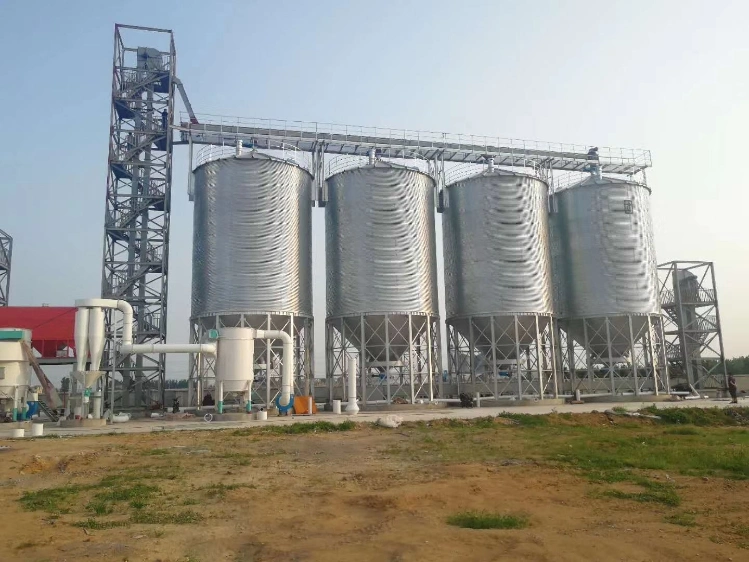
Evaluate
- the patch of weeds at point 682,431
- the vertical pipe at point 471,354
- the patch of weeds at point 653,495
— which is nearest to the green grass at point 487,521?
the patch of weeds at point 653,495

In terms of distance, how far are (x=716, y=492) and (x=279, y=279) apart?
29.4 meters

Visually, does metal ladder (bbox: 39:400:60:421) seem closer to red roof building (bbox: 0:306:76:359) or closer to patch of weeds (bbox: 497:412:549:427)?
red roof building (bbox: 0:306:76:359)

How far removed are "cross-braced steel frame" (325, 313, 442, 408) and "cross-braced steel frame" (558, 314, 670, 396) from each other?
11610 mm

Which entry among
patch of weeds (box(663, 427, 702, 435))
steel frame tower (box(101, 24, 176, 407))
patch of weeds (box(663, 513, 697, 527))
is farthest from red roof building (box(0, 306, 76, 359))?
patch of weeds (box(663, 513, 697, 527))

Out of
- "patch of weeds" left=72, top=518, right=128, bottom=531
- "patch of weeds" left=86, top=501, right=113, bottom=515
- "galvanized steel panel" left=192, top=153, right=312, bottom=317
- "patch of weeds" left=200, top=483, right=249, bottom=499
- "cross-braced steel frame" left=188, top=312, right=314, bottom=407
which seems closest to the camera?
"patch of weeds" left=72, top=518, right=128, bottom=531

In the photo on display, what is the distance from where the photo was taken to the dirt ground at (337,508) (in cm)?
831

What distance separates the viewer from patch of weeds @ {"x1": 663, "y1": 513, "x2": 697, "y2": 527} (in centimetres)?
949

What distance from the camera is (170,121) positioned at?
1761 inches

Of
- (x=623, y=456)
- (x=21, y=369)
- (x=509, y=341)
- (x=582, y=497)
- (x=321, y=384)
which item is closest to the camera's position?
(x=582, y=497)

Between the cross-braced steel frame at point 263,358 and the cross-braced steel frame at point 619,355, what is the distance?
19416 millimetres

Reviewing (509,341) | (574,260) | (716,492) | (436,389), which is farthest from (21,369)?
(574,260)

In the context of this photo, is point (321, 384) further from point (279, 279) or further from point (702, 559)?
point (702, 559)

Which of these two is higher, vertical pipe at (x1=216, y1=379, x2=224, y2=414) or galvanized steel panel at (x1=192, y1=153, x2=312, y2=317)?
galvanized steel panel at (x1=192, y1=153, x2=312, y2=317)

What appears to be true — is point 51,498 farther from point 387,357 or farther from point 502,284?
point 502,284
